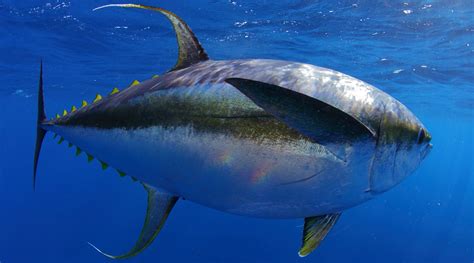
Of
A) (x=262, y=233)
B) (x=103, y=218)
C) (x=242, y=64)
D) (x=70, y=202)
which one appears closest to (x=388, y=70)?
(x=262, y=233)

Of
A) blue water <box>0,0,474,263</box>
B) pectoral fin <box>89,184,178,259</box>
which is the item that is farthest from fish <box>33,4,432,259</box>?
blue water <box>0,0,474,263</box>

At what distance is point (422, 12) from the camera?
12352 mm

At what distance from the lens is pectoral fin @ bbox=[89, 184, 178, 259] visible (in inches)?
74.8

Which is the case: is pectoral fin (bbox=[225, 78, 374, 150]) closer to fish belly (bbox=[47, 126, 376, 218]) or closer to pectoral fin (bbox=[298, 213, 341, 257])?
fish belly (bbox=[47, 126, 376, 218])

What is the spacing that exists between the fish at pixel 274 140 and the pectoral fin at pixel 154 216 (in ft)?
0.38

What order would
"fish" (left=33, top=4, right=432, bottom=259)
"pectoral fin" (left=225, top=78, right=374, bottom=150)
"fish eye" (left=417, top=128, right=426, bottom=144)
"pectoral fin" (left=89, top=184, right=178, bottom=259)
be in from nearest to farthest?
1. "pectoral fin" (left=225, top=78, right=374, bottom=150)
2. "fish" (left=33, top=4, right=432, bottom=259)
3. "fish eye" (left=417, top=128, right=426, bottom=144)
4. "pectoral fin" (left=89, top=184, right=178, bottom=259)

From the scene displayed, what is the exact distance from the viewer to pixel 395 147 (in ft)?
4.66

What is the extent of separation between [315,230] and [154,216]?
871mm

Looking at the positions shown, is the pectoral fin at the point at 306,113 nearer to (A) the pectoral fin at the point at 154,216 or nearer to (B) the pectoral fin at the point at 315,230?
(B) the pectoral fin at the point at 315,230

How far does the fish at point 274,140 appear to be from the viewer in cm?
129

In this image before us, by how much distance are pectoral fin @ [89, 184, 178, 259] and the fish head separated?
1039 mm

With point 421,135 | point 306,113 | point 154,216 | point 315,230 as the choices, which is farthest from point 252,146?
point 154,216

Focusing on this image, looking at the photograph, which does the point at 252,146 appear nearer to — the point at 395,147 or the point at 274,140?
the point at 274,140

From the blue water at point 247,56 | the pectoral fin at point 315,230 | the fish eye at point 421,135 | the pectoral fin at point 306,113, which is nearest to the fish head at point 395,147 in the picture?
the fish eye at point 421,135
